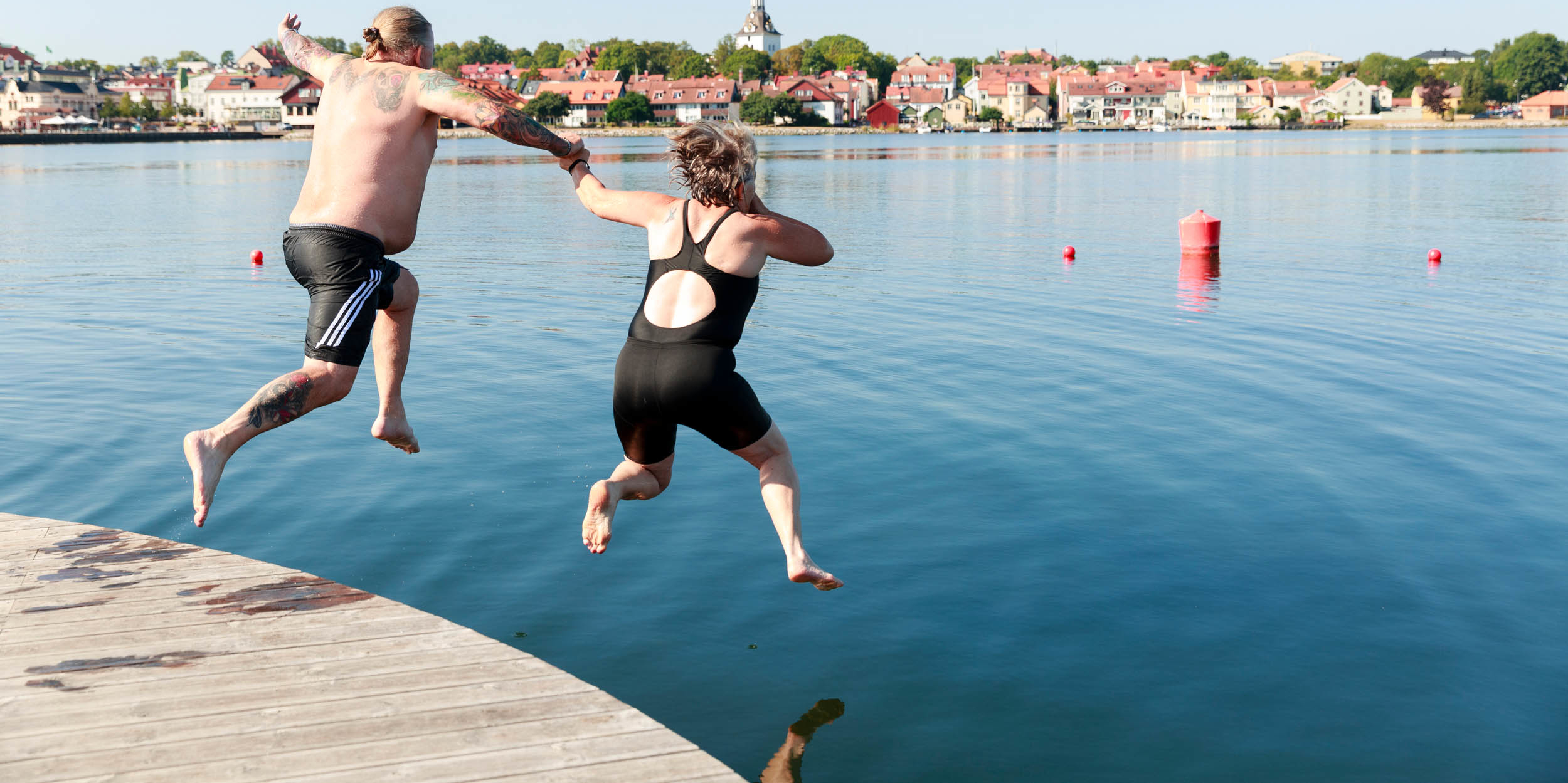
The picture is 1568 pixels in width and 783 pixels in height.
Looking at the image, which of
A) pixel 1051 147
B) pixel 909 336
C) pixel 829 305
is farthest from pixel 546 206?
pixel 1051 147

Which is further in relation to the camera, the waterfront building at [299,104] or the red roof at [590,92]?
the red roof at [590,92]

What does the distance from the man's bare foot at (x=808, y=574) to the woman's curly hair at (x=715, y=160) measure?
159 cm

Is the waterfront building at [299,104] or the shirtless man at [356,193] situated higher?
the waterfront building at [299,104]

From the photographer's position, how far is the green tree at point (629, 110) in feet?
566

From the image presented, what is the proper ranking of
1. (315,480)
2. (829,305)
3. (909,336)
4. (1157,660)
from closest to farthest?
(1157,660)
(315,480)
(909,336)
(829,305)

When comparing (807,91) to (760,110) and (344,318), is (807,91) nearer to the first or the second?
(760,110)

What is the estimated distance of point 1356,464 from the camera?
9055 mm

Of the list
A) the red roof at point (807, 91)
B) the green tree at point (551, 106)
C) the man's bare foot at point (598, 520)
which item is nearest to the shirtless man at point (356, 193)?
the man's bare foot at point (598, 520)

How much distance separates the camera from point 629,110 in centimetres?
17250

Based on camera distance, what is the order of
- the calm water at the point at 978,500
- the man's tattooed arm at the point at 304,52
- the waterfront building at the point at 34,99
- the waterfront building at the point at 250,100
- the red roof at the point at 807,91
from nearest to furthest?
1. the calm water at the point at 978,500
2. the man's tattooed arm at the point at 304,52
3. the waterfront building at the point at 34,99
4. the waterfront building at the point at 250,100
5. the red roof at the point at 807,91

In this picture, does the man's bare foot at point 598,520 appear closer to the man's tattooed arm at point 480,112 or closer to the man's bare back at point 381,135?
the man's bare back at point 381,135

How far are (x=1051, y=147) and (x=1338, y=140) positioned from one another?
36294 millimetres

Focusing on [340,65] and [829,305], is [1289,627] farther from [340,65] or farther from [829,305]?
[829,305]

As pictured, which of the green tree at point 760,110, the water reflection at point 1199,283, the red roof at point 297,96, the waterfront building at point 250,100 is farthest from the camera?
the waterfront building at point 250,100
